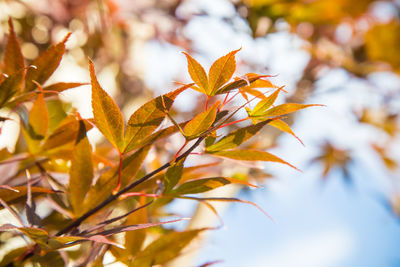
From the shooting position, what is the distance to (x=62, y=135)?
1.10 feet

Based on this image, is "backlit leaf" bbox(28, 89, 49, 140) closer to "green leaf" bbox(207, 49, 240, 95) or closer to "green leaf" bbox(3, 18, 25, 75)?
"green leaf" bbox(3, 18, 25, 75)

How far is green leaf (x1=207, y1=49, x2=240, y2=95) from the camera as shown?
0.82ft

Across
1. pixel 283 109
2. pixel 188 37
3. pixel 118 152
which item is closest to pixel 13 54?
pixel 118 152

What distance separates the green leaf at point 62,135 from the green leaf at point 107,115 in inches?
2.7

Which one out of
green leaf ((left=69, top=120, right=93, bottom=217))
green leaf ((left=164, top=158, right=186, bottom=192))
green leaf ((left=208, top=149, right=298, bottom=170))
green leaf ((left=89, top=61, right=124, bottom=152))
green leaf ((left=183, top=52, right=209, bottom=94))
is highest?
green leaf ((left=183, top=52, right=209, bottom=94))

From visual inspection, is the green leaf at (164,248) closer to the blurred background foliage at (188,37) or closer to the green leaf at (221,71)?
the green leaf at (221,71)

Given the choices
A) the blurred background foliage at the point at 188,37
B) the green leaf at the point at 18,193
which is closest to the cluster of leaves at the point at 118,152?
the green leaf at the point at 18,193

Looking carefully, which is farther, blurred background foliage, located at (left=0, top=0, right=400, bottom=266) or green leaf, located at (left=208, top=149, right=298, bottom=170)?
blurred background foliage, located at (left=0, top=0, right=400, bottom=266)

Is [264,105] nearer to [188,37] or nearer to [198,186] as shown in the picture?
[198,186]

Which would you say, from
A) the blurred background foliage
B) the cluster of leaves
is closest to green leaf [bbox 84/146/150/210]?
the cluster of leaves

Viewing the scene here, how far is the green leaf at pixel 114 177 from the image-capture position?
30 centimetres

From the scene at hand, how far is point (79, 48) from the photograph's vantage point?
1059 mm

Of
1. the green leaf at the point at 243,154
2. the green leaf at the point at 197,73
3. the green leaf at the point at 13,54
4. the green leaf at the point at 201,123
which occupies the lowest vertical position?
the green leaf at the point at 201,123

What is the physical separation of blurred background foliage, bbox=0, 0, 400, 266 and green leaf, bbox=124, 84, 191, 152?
47 cm
